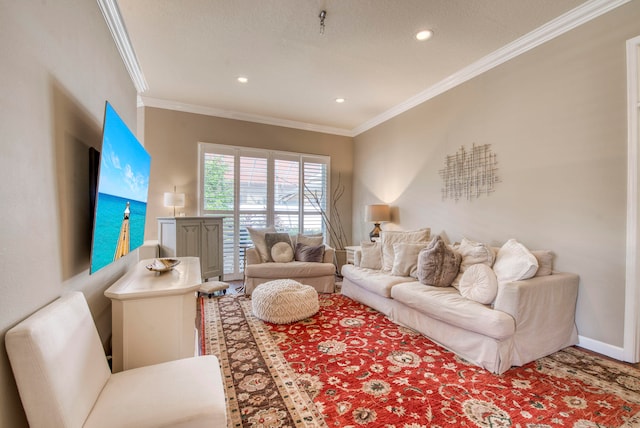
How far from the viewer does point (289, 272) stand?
3885mm

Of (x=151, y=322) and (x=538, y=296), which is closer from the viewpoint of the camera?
(x=151, y=322)

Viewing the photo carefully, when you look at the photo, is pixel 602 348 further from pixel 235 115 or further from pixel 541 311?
pixel 235 115

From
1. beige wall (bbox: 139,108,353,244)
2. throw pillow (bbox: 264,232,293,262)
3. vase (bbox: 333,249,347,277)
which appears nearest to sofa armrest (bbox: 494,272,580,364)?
throw pillow (bbox: 264,232,293,262)

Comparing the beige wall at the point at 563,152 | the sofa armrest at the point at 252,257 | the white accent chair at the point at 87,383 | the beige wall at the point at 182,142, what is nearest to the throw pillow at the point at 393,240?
the beige wall at the point at 563,152

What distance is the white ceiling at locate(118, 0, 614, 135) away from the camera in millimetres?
2328

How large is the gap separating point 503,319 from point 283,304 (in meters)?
1.91

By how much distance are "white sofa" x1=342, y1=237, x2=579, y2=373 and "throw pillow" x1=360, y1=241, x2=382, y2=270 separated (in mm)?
959

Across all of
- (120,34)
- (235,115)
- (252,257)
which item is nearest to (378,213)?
(252,257)

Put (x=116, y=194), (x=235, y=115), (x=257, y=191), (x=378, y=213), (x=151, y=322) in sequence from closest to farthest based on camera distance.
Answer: (x=151, y=322) → (x=116, y=194) → (x=378, y=213) → (x=235, y=115) → (x=257, y=191)

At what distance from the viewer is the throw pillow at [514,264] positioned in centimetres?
222

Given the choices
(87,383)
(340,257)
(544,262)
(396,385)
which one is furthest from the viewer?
(340,257)

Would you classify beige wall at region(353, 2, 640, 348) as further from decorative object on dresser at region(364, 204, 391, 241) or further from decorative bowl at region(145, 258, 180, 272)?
decorative bowl at region(145, 258, 180, 272)

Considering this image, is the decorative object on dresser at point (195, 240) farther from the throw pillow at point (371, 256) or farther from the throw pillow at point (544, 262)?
the throw pillow at point (544, 262)

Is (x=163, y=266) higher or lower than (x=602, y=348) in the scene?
higher
